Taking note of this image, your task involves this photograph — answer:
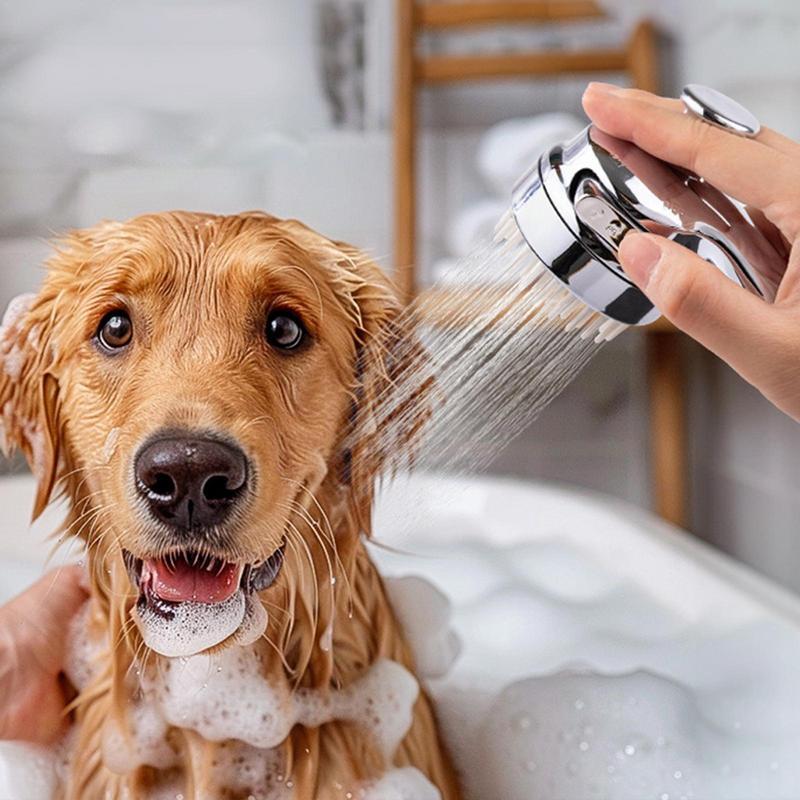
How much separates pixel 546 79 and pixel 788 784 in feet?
4.62

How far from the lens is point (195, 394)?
0.43m

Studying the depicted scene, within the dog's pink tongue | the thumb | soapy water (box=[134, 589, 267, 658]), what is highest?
the thumb

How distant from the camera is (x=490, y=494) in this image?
115cm

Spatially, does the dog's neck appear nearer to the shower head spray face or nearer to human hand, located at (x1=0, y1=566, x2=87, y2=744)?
human hand, located at (x1=0, y1=566, x2=87, y2=744)

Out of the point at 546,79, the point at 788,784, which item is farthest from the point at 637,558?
the point at 546,79

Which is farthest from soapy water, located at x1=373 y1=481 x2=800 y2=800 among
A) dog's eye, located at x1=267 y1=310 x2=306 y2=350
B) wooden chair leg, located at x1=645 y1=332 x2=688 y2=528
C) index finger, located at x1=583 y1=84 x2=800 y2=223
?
wooden chair leg, located at x1=645 y1=332 x2=688 y2=528

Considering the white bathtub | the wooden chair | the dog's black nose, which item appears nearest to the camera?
the dog's black nose

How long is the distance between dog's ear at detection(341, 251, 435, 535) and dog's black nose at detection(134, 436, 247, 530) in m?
0.07

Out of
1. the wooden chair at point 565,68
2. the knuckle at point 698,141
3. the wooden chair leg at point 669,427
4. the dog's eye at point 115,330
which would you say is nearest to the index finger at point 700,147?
the knuckle at point 698,141

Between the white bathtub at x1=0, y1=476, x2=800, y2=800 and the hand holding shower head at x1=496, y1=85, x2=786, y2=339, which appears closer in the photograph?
the hand holding shower head at x1=496, y1=85, x2=786, y2=339

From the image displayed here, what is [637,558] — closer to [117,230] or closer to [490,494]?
[490,494]

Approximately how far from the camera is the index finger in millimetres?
493

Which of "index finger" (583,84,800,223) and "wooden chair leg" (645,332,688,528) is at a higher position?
"index finger" (583,84,800,223)

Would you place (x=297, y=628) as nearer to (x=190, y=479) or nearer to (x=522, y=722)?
(x=190, y=479)
